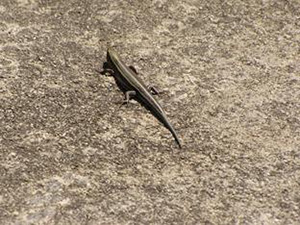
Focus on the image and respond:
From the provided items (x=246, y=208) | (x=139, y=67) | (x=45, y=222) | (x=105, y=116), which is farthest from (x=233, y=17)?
(x=45, y=222)

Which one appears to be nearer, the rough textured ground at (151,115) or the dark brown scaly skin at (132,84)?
the rough textured ground at (151,115)

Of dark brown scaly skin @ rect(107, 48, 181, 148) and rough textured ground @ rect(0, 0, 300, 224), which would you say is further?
dark brown scaly skin @ rect(107, 48, 181, 148)

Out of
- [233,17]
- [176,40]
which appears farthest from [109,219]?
[233,17]

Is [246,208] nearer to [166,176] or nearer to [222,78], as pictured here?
[166,176]

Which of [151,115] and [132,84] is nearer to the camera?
[151,115]

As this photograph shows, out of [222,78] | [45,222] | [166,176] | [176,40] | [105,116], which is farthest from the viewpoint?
[176,40]

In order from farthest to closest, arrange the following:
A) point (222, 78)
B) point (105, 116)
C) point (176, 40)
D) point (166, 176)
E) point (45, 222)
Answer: point (176, 40), point (222, 78), point (105, 116), point (166, 176), point (45, 222)

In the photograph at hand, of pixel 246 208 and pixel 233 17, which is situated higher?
pixel 233 17

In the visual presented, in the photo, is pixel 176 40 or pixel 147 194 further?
pixel 176 40
